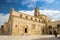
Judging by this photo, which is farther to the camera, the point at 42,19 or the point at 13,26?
the point at 42,19

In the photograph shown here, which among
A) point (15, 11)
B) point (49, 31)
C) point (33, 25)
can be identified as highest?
point (15, 11)

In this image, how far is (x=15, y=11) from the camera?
28156 millimetres

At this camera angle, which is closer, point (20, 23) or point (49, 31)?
point (20, 23)

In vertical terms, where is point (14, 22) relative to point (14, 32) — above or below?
above

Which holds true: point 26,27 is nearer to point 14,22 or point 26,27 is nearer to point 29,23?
point 29,23

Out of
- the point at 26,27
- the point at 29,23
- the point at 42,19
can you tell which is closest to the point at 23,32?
the point at 26,27

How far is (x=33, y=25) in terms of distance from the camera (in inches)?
1201

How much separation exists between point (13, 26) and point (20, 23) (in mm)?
2336

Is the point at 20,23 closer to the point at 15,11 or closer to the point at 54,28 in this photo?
the point at 15,11

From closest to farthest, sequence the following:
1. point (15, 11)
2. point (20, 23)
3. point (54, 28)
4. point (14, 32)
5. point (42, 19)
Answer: point (14, 32)
point (20, 23)
point (15, 11)
point (54, 28)
point (42, 19)

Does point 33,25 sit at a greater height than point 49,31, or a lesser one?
greater

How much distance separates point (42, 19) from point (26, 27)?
41.8ft

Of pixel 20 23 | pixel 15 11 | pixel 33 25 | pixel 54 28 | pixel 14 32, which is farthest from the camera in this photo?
pixel 54 28

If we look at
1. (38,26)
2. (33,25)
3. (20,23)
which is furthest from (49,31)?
(20,23)
